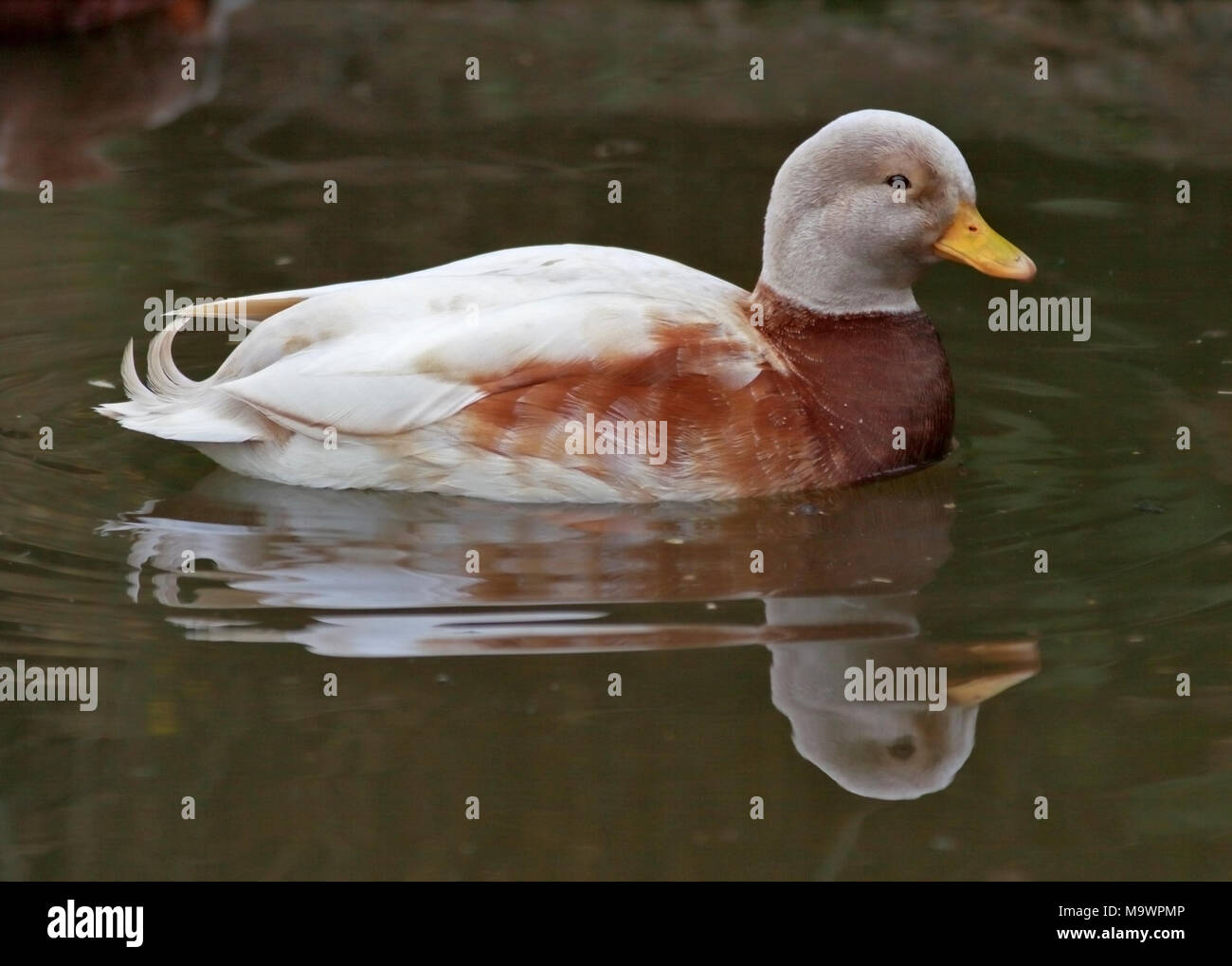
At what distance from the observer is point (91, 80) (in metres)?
12.0

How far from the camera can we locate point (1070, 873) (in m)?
5.14

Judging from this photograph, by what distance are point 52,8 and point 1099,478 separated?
24.7ft

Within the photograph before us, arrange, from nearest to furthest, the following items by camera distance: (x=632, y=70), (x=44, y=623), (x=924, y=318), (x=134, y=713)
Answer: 1. (x=134, y=713)
2. (x=44, y=623)
3. (x=924, y=318)
4. (x=632, y=70)

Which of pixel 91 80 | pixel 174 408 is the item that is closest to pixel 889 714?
pixel 174 408

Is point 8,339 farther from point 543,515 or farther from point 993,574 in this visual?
Result: point 993,574

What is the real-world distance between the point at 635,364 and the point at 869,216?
959 mm

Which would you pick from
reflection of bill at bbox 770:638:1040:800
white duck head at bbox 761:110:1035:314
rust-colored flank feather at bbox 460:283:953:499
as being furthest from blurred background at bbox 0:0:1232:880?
white duck head at bbox 761:110:1035:314

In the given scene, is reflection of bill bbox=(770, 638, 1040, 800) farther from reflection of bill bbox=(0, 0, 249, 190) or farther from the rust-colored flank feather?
reflection of bill bbox=(0, 0, 249, 190)

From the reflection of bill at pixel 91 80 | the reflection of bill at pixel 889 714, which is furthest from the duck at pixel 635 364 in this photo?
the reflection of bill at pixel 91 80

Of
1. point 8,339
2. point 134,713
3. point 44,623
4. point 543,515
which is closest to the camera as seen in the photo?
Result: point 134,713

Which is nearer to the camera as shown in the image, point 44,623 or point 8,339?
point 44,623

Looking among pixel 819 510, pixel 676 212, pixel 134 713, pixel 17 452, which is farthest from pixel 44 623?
pixel 676 212

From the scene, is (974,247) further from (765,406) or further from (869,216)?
(765,406)

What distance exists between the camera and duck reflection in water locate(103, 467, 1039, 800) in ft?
19.4
